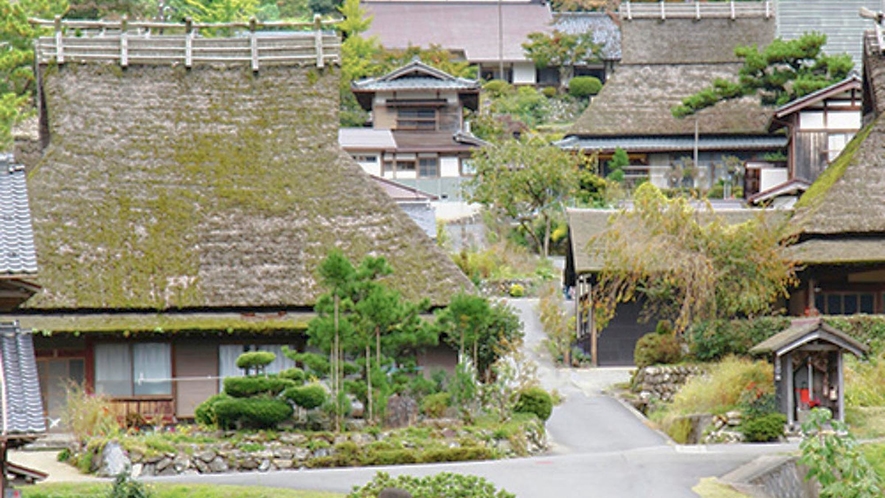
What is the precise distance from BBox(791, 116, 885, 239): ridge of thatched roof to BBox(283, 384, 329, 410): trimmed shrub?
13481 millimetres

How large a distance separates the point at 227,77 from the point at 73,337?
7.73 metres

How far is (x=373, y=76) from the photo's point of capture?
217 feet

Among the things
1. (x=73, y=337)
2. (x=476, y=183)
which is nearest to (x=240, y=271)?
(x=73, y=337)

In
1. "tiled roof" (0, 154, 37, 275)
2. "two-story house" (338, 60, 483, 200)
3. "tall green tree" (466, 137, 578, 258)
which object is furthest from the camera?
"two-story house" (338, 60, 483, 200)

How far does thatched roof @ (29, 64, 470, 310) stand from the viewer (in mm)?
31906

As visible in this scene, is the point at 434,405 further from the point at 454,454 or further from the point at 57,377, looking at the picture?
the point at 57,377

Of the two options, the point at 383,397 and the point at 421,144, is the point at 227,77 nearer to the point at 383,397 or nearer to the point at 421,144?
the point at 383,397

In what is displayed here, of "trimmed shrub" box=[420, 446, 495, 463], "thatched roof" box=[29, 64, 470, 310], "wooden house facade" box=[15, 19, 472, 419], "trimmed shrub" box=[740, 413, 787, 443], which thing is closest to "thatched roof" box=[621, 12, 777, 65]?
"wooden house facade" box=[15, 19, 472, 419]

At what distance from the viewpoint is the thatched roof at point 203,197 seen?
31906mm

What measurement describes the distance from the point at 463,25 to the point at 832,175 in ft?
144

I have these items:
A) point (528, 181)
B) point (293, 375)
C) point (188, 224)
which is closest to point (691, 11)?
point (528, 181)

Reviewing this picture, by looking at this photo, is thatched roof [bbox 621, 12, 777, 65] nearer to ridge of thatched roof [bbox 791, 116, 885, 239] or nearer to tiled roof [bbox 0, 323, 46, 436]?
ridge of thatched roof [bbox 791, 116, 885, 239]

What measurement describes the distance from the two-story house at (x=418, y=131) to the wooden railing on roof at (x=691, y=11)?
26.7 feet

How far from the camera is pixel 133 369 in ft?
104
